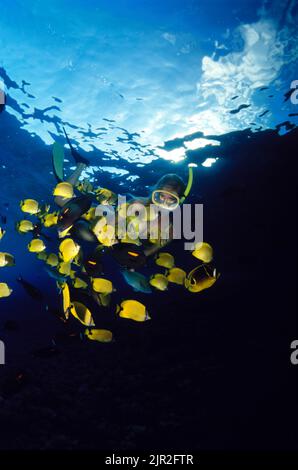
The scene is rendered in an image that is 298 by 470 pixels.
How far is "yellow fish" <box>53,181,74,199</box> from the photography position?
5.95 m

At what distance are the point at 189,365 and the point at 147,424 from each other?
4555 millimetres

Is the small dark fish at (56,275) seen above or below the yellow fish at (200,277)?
above

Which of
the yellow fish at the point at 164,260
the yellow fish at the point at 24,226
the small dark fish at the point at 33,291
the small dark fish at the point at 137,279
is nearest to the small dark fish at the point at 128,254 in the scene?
the small dark fish at the point at 137,279

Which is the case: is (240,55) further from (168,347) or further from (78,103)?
(168,347)

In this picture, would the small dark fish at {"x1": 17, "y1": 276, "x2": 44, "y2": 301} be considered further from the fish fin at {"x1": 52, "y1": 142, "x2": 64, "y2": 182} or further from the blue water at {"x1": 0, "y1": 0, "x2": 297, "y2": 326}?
the blue water at {"x1": 0, "y1": 0, "x2": 297, "y2": 326}

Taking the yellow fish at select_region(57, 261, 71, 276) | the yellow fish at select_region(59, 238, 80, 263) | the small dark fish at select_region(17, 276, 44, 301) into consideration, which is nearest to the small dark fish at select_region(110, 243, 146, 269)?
the yellow fish at select_region(59, 238, 80, 263)

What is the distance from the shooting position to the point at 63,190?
6.04m

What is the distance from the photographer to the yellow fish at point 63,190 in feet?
19.5

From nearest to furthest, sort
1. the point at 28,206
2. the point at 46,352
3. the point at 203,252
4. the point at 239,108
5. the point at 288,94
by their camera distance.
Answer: the point at 203,252
the point at 46,352
the point at 28,206
the point at 288,94
the point at 239,108

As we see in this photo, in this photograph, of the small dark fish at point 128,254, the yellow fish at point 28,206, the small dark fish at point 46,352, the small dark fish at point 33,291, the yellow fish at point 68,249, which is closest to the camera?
the small dark fish at point 128,254

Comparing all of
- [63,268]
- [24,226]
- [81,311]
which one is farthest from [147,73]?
[81,311]

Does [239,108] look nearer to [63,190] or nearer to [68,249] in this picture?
[63,190]

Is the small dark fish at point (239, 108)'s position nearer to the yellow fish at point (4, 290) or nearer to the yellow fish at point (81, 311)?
the yellow fish at point (81, 311)

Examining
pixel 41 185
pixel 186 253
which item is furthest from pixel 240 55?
pixel 41 185
